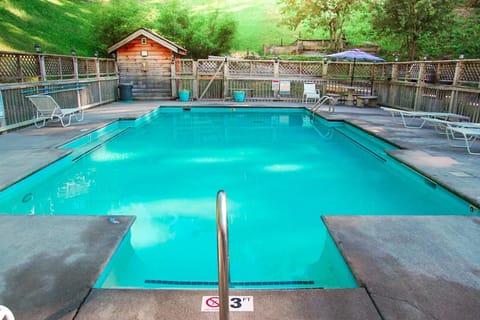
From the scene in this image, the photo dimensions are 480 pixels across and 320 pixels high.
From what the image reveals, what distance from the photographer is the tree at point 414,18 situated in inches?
658

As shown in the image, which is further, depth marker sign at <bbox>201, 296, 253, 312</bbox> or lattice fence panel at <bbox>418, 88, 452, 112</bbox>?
lattice fence panel at <bbox>418, 88, 452, 112</bbox>

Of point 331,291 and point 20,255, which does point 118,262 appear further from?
point 331,291

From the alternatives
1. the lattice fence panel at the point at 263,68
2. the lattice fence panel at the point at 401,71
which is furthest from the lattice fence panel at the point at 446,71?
→ the lattice fence panel at the point at 263,68

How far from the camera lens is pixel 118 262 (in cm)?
289

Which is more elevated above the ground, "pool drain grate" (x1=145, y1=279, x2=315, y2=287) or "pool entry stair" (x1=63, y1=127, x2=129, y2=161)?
"pool entry stair" (x1=63, y1=127, x2=129, y2=161)

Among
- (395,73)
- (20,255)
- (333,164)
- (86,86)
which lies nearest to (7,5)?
(86,86)

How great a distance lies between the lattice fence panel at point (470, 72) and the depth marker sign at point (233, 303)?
857 centimetres

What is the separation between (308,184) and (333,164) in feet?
4.56

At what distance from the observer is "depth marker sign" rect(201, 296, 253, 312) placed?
6.66 ft

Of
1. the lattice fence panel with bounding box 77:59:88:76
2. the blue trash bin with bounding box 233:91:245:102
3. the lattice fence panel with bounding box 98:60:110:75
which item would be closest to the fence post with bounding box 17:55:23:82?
the lattice fence panel with bounding box 77:59:88:76

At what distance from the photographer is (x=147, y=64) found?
14.9 meters

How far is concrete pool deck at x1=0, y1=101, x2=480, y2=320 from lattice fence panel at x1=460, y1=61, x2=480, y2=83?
5.79 meters

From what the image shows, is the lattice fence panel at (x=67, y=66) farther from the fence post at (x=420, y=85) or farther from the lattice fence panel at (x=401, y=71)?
the lattice fence panel at (x=401, y=71)

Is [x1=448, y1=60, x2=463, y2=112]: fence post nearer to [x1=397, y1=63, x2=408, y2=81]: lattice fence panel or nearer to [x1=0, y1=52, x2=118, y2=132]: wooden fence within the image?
[x1=397, y1=63, x2=408, y2=81]: lattice fence panel
